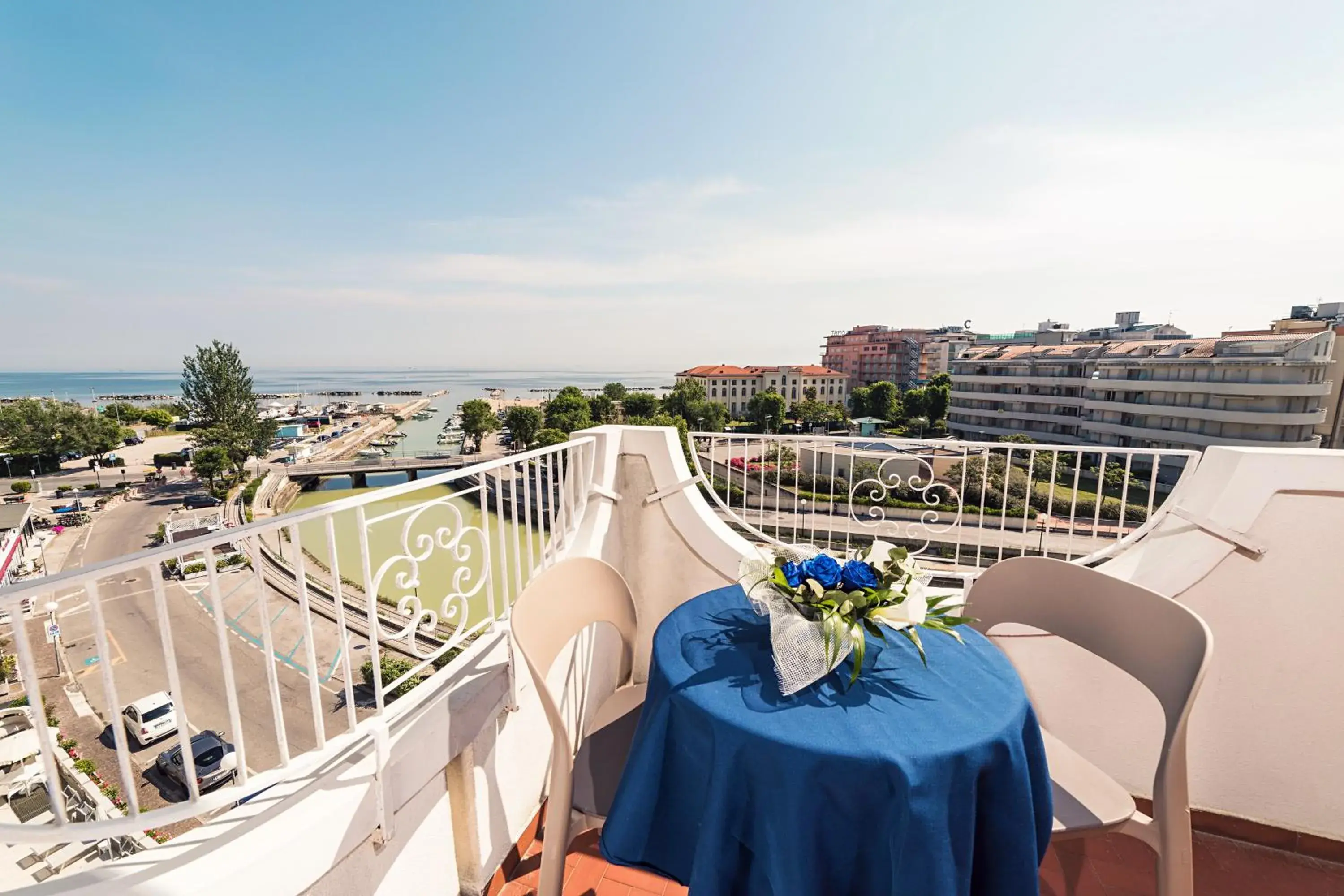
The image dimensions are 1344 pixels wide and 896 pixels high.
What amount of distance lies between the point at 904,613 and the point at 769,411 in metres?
52.9

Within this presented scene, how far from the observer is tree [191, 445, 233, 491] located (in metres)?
38.0

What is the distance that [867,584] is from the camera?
4.24 ft

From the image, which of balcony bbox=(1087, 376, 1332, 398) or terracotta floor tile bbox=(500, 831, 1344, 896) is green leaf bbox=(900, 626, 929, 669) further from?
balcony bbox=(1087, 376, 1332, 398)

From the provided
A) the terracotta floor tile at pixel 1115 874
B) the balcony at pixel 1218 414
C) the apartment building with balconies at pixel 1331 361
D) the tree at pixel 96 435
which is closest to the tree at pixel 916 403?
the balcony at pixel 1218 414

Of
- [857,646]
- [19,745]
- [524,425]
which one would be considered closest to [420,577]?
[857,646]

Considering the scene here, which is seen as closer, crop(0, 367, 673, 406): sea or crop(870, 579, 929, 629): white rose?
crop(870, 579, 929, 629): white rose

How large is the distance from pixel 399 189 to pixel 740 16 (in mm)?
21773

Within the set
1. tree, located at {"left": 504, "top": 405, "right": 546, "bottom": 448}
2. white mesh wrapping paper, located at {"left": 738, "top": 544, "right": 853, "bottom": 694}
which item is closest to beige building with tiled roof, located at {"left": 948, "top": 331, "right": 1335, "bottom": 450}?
white mesh wrapping paper, located at {"left": 738, "top": 544, "right": 853, "bottom": 694}

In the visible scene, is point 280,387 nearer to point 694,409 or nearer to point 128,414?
point 128,414

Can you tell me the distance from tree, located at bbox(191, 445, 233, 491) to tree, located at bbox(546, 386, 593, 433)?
24310 mm

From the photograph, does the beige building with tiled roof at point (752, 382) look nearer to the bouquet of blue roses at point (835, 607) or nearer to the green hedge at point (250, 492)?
the green hedge at point (250, 492)

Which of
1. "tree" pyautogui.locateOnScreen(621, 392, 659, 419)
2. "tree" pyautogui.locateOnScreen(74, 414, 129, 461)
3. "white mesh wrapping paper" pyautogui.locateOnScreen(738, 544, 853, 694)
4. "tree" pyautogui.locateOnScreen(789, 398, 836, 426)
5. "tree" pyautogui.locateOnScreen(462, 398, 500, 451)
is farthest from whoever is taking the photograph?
"tree" pyautogui.locateOnScreen(621, 392, 659, 419)

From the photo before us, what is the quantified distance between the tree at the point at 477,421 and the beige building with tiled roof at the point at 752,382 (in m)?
25.4

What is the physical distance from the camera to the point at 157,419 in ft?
233
